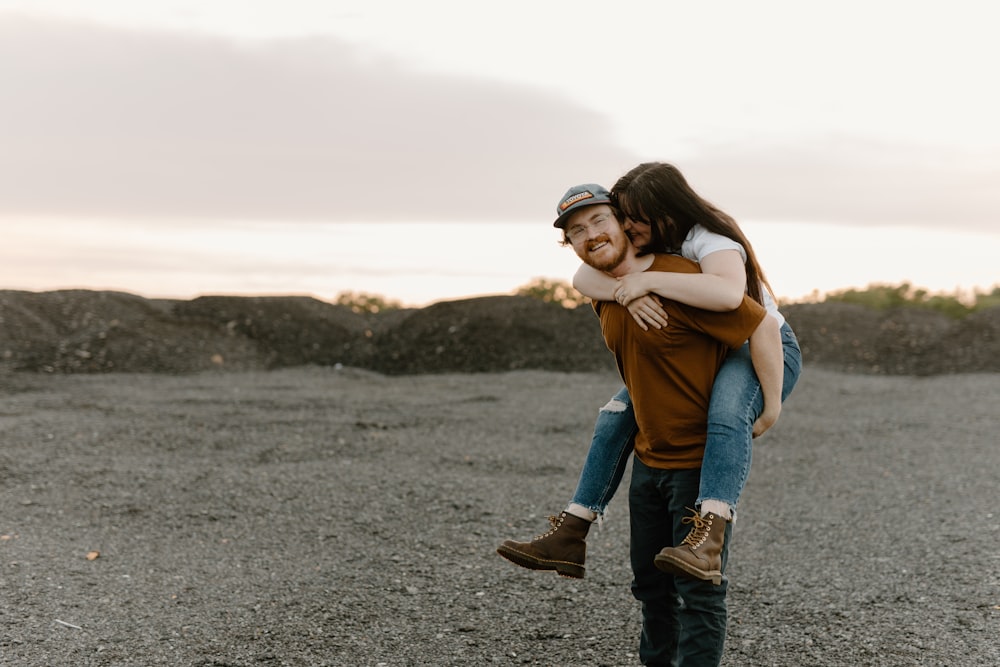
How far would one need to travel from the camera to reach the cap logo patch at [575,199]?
276cm

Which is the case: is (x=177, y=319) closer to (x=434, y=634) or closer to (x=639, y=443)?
(x=434, y=634)

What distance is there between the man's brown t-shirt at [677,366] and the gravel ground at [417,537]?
47.5 inches

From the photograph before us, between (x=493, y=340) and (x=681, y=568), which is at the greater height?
(x=493, y=340)

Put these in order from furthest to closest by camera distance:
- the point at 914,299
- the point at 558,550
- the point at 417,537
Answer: the point at 914,299, the point at 417,537, the point at 558,550

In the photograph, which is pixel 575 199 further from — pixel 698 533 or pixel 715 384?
pixel 698 533

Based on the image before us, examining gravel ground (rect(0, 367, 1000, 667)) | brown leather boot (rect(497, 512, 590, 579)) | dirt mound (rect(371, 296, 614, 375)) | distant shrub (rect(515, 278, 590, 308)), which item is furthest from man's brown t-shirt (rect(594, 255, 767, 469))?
distant shrub (rect(515, 278, 590, 308))

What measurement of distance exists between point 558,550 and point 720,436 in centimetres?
66

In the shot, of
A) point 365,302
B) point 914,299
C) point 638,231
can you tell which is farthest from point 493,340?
point 638,231

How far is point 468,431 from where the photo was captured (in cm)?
761

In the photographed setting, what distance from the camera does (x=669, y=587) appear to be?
312 centimetres

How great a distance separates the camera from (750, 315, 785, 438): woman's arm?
2.79m

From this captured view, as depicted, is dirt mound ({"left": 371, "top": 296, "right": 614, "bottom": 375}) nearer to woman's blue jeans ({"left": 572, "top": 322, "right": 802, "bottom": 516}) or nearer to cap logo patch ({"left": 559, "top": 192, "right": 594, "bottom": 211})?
woman's blue jeans ({"left": 572, "top": 322, "right": 802, "bottom": 516})

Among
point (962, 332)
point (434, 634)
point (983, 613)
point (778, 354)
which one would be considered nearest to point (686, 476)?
point (778, 354)

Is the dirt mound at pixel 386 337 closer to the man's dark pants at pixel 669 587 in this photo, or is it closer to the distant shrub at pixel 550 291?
the distant shrub at pixel 550 291
